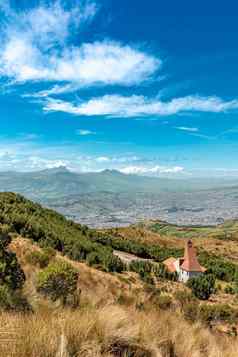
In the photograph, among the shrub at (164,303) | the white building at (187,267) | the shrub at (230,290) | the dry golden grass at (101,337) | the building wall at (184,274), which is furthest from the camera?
the white building at (187,267)

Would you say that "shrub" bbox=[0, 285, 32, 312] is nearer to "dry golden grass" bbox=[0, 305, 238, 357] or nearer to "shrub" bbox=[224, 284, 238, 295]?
"dry golden grass" bbox=[0, 305, 238, 357]

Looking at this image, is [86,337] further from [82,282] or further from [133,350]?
[82,282]

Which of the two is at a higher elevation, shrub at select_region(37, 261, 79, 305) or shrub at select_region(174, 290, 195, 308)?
shrub at select_region(37, 261, 79, 305)

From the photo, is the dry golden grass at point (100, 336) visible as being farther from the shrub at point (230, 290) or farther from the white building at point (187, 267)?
the white building at point (187, 267)

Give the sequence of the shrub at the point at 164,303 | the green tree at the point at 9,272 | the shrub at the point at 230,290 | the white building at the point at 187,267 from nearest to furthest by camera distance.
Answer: the green tree at the point at 9,272 → the shrub at the point at 164,303 → the shrub at the point at 230,290 → the white building at the point at 187,267

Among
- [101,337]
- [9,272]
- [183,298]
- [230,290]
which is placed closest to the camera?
[101,337]

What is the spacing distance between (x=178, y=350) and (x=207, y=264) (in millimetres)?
56735

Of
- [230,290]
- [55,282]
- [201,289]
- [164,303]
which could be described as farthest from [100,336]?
[230,290]

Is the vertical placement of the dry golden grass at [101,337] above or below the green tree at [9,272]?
above

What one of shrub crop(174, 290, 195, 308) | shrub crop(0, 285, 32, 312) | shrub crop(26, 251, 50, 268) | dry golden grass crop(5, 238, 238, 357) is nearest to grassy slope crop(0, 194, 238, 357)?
dry golden grass crop(5, 238, 238, 357)

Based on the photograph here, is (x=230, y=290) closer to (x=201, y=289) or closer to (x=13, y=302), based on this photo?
(x=201, y=289)

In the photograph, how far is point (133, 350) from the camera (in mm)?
4277

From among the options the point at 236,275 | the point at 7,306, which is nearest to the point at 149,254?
the point at 236,275

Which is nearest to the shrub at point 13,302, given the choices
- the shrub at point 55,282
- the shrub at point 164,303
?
the shrub at point 55,282
